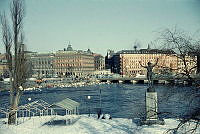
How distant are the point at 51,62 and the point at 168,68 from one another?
409 feet

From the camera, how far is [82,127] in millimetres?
15688

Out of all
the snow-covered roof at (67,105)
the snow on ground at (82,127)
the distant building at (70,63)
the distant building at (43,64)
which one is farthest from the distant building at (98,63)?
the snow on ground at (82,127)

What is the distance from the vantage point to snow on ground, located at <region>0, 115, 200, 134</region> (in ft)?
47.6

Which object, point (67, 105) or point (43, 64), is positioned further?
point (43, 64)

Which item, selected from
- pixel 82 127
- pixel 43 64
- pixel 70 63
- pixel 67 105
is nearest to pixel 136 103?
pixel 67 105

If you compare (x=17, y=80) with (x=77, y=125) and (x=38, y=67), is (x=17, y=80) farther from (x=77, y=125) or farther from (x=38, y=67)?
(x=38, y=67)

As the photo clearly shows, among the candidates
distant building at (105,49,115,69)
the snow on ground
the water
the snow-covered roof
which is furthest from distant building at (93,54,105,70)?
the snow on ground

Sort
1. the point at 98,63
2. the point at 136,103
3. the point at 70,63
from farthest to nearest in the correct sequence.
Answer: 1. the point at 98,63
2. the point at 70,63
3. the point at 136,103

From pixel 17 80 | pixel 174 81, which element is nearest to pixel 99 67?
pixel 17 80

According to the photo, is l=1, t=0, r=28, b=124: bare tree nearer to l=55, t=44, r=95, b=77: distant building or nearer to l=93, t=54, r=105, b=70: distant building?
l=55, t=44, r=95, b=77: distant building

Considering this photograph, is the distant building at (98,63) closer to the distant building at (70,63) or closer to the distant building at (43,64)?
the distant building at (70,63)

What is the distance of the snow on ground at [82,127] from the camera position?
1452cm

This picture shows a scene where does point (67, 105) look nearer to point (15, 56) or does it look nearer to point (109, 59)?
point (15, 56)

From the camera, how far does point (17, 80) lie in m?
17.9
